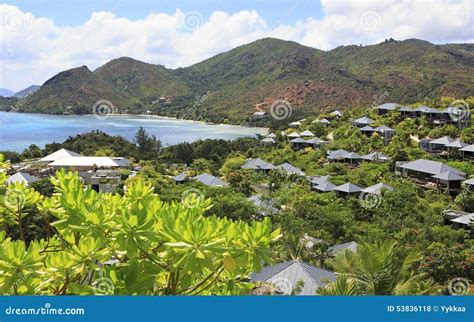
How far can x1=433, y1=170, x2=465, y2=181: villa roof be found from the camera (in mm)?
11867

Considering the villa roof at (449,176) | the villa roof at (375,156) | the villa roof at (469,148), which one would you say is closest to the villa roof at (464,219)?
the villa roof at (449,176)

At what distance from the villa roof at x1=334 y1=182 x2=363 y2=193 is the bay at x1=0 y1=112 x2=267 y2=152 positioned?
10022mm

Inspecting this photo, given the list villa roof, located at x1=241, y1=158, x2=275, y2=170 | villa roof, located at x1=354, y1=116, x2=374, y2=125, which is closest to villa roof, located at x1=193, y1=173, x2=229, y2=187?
villa roof, located at x1=241, y1=158, x2=275, y2=170

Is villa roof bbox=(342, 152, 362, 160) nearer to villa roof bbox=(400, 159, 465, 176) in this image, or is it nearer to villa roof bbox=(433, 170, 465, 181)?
villa roof bbox=(400, 159, 465, 176)

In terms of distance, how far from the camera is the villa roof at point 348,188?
449 inches

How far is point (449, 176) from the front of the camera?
11.9 m

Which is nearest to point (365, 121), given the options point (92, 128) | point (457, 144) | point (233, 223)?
point (457, 144)

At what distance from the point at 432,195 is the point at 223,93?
29062 mm

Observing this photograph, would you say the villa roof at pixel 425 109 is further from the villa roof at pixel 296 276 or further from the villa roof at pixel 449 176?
the villa roof at pixel 296 276

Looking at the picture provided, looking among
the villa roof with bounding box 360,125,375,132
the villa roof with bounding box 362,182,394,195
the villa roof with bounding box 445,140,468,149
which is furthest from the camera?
the villa roof with bounding box 360,125,375,132

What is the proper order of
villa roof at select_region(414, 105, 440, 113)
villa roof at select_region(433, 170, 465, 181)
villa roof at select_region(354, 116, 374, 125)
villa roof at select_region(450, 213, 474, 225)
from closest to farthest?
Result: villa roof at select_region(450, 213, 474, 225)
villa roof at select_region(433, 170, 465, 181)
villa roof at select_region(414, 105, 440, 113)
villa roof at select_region(354, 116, 374, 125)

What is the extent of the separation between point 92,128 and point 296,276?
20.6 metres

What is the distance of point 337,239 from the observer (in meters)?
8.05

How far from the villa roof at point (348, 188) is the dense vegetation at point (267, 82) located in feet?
57.0
